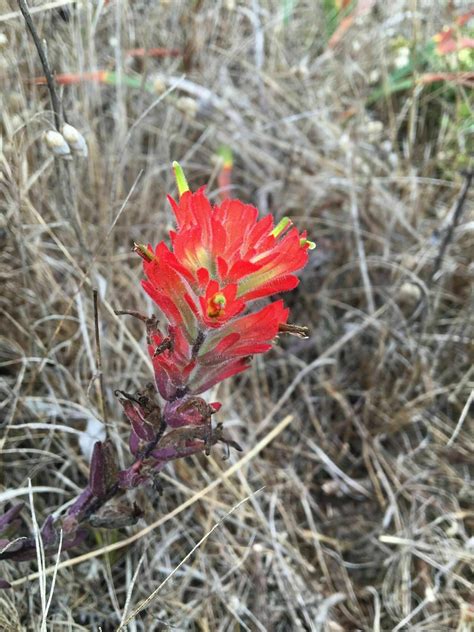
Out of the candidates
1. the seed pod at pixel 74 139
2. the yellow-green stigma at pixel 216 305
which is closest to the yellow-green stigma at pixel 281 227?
the yellow-green stigma at pixel 216 305

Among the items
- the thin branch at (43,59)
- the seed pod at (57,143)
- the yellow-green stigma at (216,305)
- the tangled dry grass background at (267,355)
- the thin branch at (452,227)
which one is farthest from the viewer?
the thin branch at (452,227)

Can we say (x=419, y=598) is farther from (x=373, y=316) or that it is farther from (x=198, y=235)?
(x=198, y=235)

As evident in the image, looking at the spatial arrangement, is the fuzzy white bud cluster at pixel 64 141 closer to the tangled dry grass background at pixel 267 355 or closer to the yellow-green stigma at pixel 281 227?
the tangled dry grass background at pixel 267 355

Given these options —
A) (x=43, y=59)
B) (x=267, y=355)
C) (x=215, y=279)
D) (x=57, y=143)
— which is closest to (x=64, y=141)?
(x=57, y=143)

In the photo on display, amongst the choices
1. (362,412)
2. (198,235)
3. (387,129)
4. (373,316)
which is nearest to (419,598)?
(362,412)

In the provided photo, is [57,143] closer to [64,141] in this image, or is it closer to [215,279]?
[64,141]
